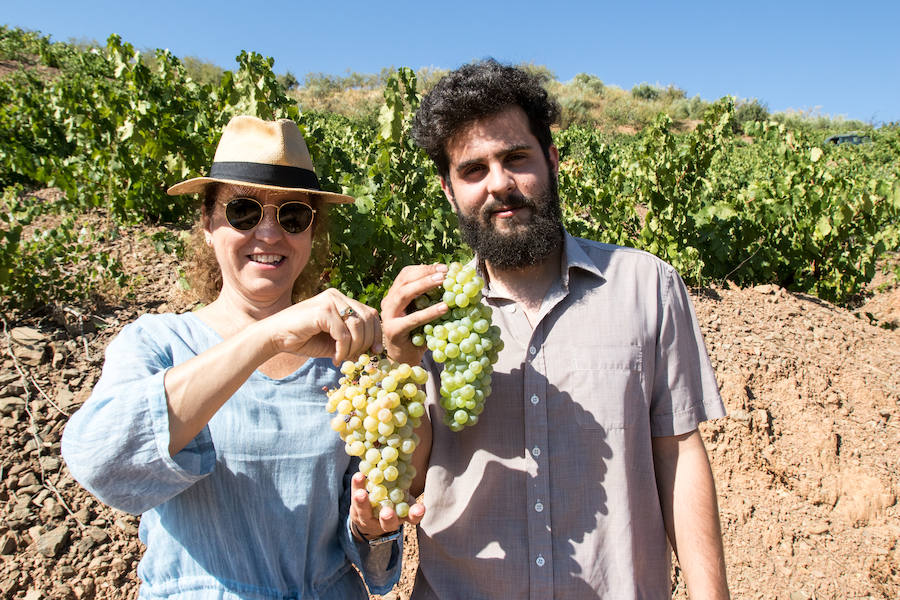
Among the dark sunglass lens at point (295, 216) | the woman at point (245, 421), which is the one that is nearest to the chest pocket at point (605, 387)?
the woman at point (245, 421)

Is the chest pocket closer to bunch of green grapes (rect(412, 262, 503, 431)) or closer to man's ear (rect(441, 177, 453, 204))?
bunch of green grapes (rect(412, 262, 503, 431))

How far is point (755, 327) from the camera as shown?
5801 mm

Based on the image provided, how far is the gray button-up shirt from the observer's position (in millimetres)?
1706

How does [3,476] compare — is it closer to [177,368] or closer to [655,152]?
[177,368]

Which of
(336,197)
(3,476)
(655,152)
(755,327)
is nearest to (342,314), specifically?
(336,197)

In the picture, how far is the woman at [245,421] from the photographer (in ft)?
4.51

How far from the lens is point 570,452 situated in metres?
1.74

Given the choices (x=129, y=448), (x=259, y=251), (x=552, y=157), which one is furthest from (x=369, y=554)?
(x=552, y=157)

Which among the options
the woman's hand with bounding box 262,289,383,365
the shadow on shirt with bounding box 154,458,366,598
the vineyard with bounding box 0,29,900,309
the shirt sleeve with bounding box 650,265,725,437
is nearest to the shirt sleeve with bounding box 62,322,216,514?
the shadow on shirt with bounding box 154,458,366,598

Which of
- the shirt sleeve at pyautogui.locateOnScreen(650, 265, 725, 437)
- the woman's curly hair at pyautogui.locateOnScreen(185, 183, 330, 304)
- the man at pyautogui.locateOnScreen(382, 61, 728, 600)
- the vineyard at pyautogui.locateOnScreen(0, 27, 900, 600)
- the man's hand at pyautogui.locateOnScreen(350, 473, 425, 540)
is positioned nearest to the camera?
the man's hand at pyautogui.locateOnScreen(350, 473, 425, 540)

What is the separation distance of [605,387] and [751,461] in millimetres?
3376

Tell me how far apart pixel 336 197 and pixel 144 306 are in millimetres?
4309

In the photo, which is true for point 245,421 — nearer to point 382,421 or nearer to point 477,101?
point 382,421

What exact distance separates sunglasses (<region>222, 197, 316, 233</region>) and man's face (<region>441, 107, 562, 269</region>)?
52 centimetres
